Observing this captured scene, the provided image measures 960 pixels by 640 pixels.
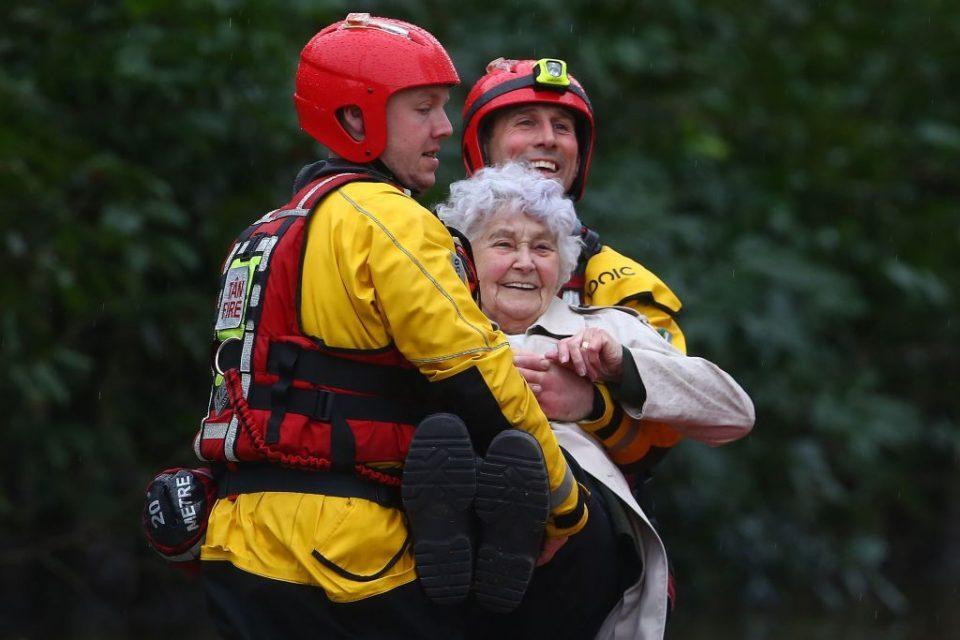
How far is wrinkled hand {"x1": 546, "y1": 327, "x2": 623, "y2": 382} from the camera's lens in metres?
3.65

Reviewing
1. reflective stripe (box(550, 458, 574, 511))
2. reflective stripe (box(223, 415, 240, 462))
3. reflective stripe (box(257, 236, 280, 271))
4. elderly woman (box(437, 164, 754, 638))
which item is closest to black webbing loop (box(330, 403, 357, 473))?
reflective stripe (box(223, 415, 240, 462))

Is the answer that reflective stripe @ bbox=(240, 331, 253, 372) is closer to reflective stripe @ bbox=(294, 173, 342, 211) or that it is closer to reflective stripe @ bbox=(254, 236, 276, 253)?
reflective stripe @ bbox=(254, 236, 276, 253)

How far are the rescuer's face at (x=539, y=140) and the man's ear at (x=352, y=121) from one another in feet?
3.24

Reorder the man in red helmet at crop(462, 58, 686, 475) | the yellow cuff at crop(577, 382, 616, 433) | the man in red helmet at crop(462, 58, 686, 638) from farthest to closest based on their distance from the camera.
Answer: the man in red helmet at crop(462, 58, 686, 475), the yellow cuff at crop(577, 382, 616, 433), the man in red helmet at crop(462, 58, 686, 638)

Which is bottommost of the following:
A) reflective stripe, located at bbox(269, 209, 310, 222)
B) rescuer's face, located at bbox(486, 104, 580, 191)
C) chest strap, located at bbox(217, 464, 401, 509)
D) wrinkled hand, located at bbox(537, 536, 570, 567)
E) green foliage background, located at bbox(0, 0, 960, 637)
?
green foliage background, located at bbox(0, 0, 960, 637)

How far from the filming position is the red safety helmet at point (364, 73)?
10.9ft

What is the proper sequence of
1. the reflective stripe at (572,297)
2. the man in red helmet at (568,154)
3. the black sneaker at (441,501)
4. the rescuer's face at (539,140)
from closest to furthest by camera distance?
the black sneaker at (441,501) → the man in red helmet at (568,154) → the reflective stripe at (572,297) → the rescuer's face at (539,140)

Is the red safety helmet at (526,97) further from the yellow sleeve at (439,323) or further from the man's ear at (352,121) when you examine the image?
the yellow sleeve at (439,323)

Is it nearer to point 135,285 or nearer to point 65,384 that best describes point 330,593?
point 135,285

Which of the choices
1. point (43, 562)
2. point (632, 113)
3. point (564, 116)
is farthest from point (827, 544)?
point (564, 116)

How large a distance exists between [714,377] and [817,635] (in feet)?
18.1

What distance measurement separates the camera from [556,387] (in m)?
3.67

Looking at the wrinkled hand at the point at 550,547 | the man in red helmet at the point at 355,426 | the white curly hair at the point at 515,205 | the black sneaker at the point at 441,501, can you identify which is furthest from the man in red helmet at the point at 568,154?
the black sneaker at the point at 441,501

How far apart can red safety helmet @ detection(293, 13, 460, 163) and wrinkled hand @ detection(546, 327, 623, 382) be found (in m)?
0.69
